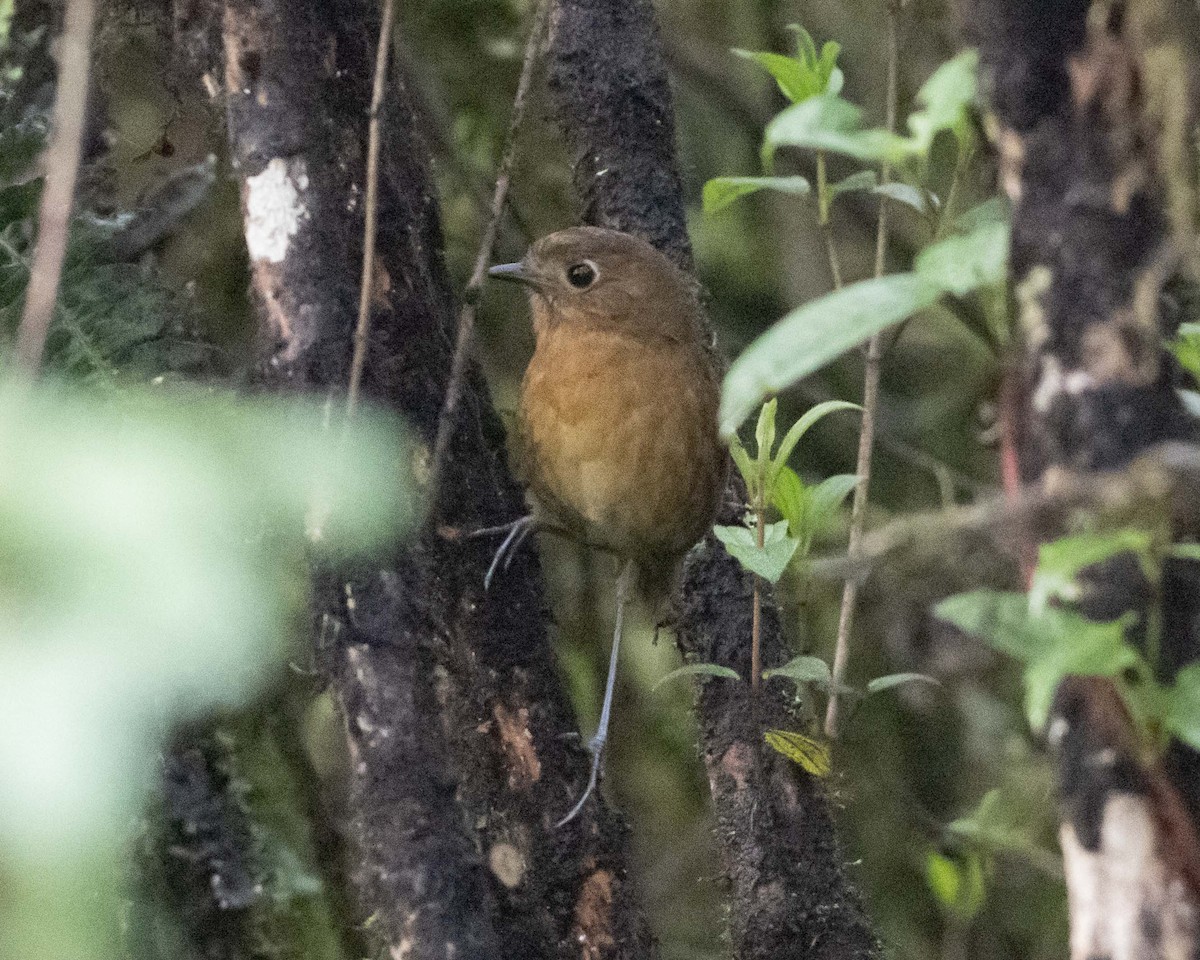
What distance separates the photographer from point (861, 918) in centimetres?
288

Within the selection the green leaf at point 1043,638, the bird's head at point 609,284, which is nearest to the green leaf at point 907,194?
the bird's head at point 609,284

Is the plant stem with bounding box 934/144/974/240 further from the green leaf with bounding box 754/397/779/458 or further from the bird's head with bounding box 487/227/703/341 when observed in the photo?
the bird's head with bounding box 487/227/703/341

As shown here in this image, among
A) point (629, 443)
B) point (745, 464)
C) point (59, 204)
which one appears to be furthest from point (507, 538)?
point (59, 204)

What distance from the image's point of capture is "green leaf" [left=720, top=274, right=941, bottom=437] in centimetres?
137

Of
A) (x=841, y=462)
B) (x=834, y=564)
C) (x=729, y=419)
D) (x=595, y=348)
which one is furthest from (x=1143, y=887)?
(x=841, y=462)

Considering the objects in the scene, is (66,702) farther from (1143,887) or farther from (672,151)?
(672,151)

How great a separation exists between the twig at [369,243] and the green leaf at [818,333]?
0.82 meters

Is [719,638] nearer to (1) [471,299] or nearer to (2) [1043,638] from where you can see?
(1) [471,299]

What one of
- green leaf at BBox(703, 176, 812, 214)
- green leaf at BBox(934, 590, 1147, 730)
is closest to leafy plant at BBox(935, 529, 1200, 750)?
green leaf at BBox(934, 590, 1147, 730)

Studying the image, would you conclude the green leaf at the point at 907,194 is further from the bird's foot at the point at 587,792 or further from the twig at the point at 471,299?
the bird's foot at the point at 587,792

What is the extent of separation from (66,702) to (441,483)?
49.6 inches

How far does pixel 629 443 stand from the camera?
130 inches

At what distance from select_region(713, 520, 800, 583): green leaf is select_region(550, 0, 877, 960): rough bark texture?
370 millimetres

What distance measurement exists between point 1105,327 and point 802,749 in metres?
1.48
